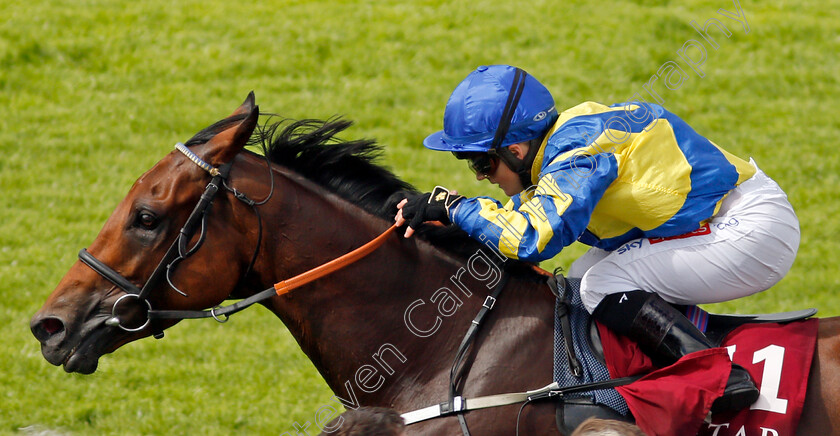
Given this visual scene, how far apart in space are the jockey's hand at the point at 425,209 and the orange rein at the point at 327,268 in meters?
0.11

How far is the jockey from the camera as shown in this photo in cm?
326

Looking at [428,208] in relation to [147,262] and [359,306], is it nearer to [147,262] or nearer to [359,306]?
[359,306]

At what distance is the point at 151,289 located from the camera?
3.36 m

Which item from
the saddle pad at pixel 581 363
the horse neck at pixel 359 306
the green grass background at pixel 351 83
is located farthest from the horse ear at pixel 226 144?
the green grass background at pixel 351 83

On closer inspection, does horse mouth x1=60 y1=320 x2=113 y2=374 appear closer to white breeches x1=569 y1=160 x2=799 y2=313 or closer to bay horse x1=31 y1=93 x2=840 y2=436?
bay horse x1=31 y1=93 x2=840 y2=436

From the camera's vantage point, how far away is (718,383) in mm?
3119

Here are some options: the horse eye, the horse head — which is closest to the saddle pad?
the horse head

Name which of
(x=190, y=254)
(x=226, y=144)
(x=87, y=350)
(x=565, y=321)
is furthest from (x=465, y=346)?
(x=87, y=350)

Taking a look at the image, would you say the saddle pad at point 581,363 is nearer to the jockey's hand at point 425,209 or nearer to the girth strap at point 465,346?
the girth strap at point 465,346

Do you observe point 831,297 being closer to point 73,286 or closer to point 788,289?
point 788,289

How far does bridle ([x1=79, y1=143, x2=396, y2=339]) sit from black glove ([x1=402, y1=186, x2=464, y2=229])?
15cm

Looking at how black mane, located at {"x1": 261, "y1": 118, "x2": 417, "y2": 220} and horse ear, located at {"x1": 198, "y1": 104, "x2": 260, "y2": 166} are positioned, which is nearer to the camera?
horse ear, located at {"x1": 198, "y1": 104, "x2": 260, "y2": 166}

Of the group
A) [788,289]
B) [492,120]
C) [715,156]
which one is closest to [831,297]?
[788,289]

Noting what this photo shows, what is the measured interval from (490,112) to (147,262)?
144 centimetres
